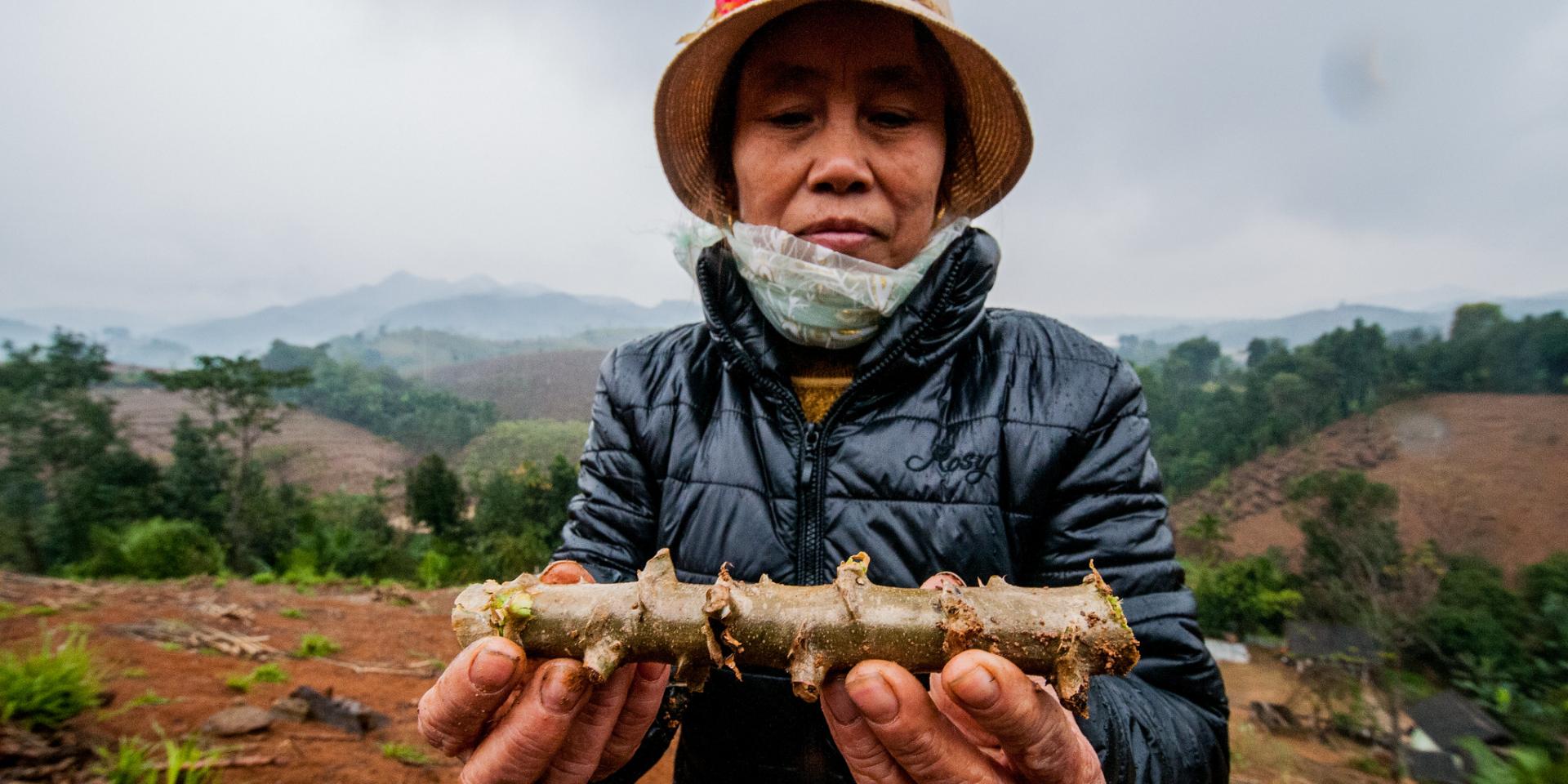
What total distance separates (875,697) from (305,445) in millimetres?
68404

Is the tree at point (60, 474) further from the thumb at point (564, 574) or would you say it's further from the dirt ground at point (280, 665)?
the thumb at point (564, 574)

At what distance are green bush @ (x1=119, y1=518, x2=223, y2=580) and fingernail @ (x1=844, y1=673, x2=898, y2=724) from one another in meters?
28.1

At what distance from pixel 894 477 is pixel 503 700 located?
1.07 meters

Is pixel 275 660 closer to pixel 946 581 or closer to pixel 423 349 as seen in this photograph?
pixel 946 581

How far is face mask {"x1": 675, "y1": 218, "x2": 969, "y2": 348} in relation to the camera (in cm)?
192

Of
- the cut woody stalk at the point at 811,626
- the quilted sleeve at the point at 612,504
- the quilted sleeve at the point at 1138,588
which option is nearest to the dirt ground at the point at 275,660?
the quilted sleeve at the point at 612,504

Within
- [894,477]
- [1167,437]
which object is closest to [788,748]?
[894,477]

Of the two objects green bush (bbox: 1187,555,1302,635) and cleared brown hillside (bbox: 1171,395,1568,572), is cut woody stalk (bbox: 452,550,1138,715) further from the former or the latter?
cleared brown hillside (bbox: 1171,395,1568,572)

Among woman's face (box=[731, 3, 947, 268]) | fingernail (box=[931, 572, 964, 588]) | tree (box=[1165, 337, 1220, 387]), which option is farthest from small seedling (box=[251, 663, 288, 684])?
tree (box=[1165, 337, 1220, 387])

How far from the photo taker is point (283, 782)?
19.5 feet

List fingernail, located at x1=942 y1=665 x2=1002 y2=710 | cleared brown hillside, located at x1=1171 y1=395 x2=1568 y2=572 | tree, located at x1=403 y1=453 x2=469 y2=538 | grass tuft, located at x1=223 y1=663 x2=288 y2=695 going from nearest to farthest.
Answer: fingernail, located at x1=942 y1=665 x2=1002 y2=710 → grass tuft, located at x1=223 y1=663 x2=288 y2=695 → tree, located at x1=403 y1=453 x2=469 y2=538 → cleared brown hillside, located at x1=1171 y1=395 x2=1568 y2=572

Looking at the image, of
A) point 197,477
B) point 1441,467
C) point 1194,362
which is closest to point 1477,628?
point 1441,467

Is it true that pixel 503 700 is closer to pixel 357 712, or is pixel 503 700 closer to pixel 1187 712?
pixel 1187 712

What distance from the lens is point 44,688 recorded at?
5.93 metres
